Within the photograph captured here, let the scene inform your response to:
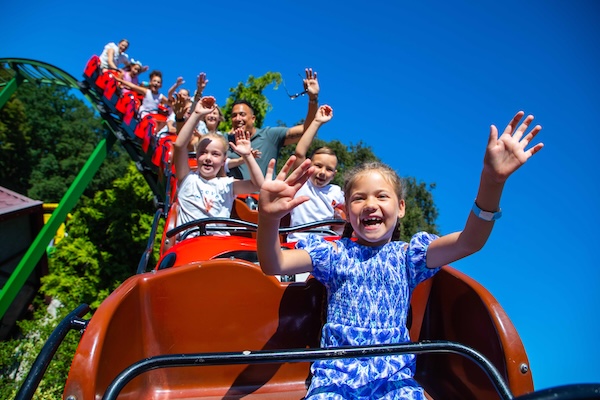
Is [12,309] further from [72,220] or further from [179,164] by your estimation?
[179,164]

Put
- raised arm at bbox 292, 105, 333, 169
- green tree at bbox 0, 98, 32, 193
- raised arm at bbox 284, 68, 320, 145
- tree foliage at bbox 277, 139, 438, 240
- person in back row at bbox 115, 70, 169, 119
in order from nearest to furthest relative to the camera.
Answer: raised arm at bbox 292, 105, 333, 169 → raised arm at bbox 284, 68, 320, 145 → person in back row at bbox 115, 70, 169, 119 → tree foliage at bbox 277, 139, 438, 240 → green tree at bbox 0, 98, 32, 193

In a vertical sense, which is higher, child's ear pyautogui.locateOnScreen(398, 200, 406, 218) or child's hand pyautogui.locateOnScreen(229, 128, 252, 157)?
child's hand pyautogui.locateOnScreen(229, 128, 252, 157)

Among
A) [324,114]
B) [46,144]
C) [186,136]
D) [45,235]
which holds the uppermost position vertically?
[46,144]

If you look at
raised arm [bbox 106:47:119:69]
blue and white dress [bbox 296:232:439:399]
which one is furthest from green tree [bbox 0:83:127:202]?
blue and white dress [bbox 296:232:439:399]

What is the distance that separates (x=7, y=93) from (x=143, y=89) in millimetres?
4273

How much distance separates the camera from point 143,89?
801cm

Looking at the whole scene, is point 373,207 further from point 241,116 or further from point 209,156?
point 241,116

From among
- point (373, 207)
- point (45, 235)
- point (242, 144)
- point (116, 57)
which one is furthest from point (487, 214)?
point (116, 57)

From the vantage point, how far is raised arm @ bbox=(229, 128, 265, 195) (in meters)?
2.67

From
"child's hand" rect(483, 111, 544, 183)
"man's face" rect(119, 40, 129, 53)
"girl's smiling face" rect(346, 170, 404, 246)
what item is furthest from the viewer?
"man's face" rect(119, 40, 129, 53)

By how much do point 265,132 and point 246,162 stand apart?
1883mm

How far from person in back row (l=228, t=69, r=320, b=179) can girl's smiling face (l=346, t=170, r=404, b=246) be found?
234cm

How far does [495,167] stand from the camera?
1.38m

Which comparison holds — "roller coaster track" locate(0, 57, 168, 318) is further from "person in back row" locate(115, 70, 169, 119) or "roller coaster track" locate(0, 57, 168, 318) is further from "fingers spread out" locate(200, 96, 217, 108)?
"fingers spread out" locate(200, 96, 217, 108)
